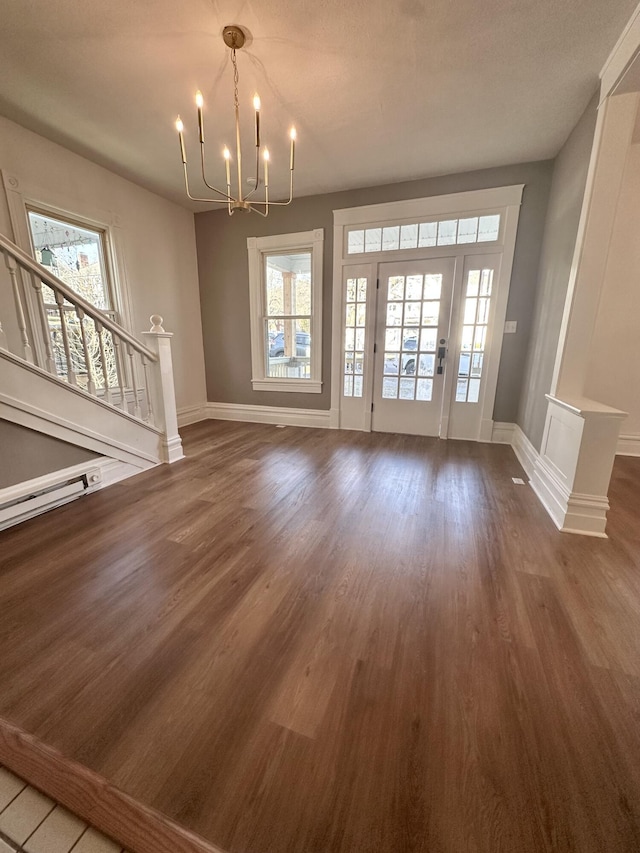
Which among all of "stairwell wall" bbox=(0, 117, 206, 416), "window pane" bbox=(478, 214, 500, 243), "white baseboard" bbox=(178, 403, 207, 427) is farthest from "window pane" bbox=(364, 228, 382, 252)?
"white baseboard" bbox=(178, 403, 207, 427)

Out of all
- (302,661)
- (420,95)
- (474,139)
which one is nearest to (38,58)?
(420,95)

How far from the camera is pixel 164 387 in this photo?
3162mm

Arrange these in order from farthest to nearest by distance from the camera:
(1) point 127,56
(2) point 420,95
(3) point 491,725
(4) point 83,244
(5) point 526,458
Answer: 1. (4) point 83,244
2. (5) point 526,458
3. (2) point 420,95
4. (1) point 127,56
5. (3) point 491,725

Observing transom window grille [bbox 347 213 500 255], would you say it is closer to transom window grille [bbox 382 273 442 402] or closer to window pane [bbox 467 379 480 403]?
transom window grille [bbox 382 273 442 402]

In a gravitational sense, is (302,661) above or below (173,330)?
below

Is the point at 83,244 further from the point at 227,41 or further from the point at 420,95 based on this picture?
the point at 420,95

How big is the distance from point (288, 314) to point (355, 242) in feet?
3.99

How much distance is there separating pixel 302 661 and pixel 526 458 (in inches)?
111

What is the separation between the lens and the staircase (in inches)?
84.8

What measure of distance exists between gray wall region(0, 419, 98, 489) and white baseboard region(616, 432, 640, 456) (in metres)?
5.30

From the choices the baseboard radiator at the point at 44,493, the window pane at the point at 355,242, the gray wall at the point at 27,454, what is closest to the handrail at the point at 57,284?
the gray wall at the point at 27,454

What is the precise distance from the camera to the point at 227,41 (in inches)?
76.5

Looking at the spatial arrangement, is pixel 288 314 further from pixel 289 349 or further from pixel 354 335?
pixel 354 335

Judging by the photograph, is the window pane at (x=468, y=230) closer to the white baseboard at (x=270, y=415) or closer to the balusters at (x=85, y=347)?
the white baseboard at (x=270, y=415)
